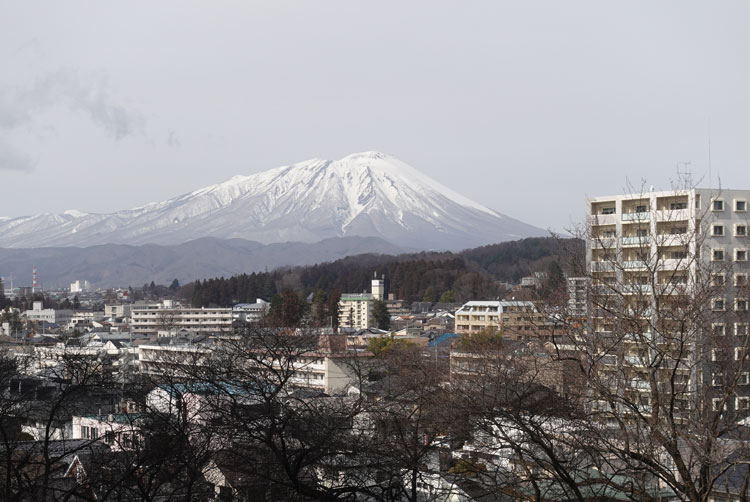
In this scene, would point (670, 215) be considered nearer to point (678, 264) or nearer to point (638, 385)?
point (638, 385)

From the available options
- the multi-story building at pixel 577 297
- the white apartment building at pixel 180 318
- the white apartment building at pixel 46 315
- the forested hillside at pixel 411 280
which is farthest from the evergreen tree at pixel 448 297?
the multi-story building at pixel 577 297

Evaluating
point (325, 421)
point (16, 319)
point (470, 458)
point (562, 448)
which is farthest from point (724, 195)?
point (16, 319)

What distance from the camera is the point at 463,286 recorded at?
5478cm

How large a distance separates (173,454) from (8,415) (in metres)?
1.80

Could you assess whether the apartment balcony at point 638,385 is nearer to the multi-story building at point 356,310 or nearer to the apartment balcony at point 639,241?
the apartment balcony at point 639,241

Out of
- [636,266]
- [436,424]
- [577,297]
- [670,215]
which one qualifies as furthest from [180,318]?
[577,297]

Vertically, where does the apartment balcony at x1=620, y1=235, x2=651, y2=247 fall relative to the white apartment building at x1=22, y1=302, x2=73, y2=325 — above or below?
above

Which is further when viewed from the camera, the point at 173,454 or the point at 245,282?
the point at 245,282

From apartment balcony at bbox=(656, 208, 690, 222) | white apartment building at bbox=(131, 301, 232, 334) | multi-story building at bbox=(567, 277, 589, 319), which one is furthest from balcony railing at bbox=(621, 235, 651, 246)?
white apartment building at bbox=(131, 301, 232, 334)

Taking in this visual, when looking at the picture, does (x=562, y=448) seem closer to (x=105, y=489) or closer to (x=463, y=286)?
(x=105, y=489)

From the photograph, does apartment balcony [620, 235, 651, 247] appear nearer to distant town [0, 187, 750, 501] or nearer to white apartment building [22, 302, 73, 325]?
distant town [0, 187, 750, 501]

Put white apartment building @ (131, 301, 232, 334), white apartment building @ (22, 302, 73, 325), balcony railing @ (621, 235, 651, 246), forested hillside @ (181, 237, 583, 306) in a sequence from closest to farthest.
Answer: balcony railing @ (621, 235, 651, 246) < white apartment building @ (131, 301, 232, 334) < forested hillside @ (181, 237, 583, 306) < white apartment building @ (22, 302, 73, 325)

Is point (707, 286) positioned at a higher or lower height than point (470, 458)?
higher

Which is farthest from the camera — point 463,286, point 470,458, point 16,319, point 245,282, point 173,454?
point 245,282
